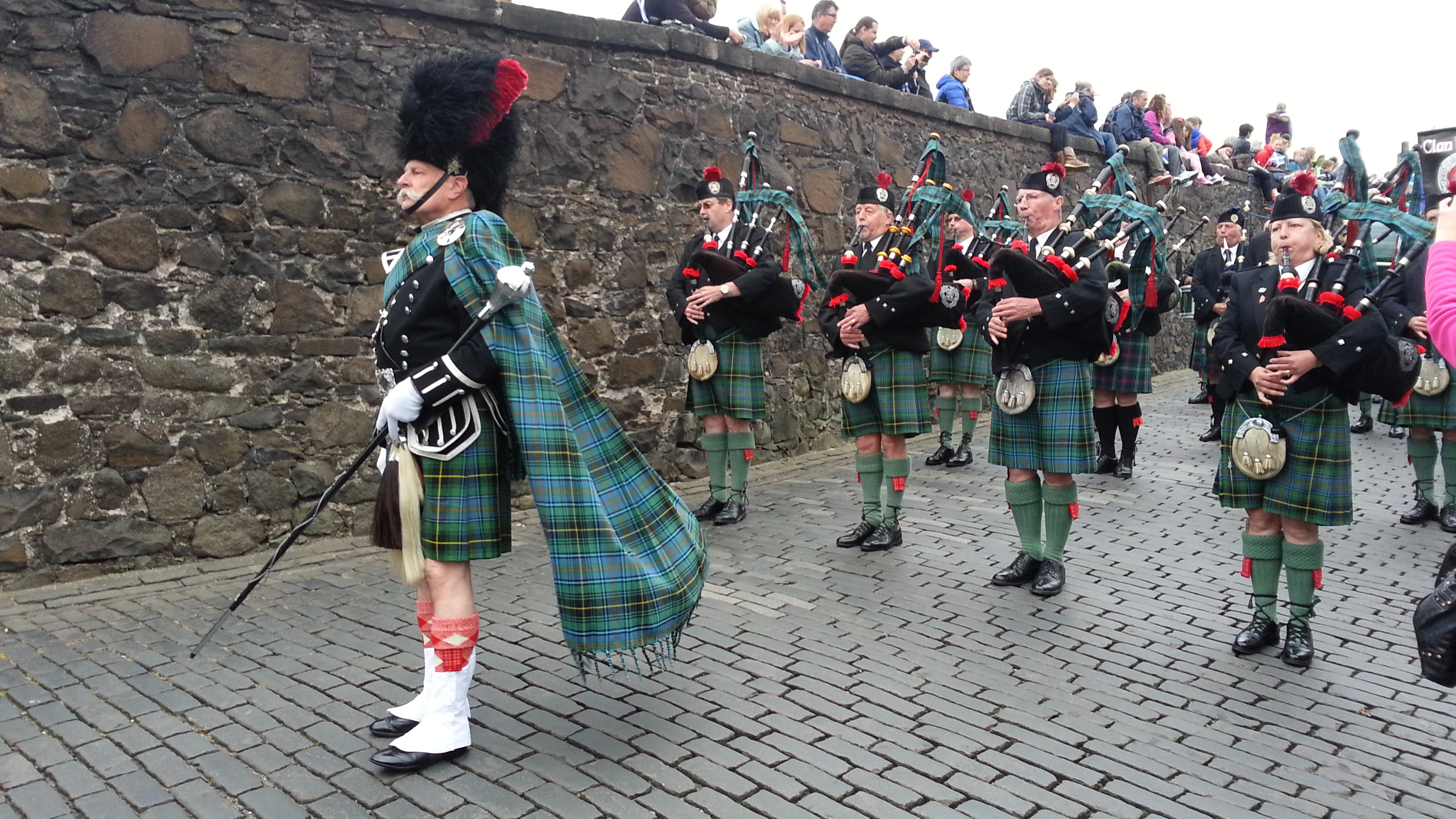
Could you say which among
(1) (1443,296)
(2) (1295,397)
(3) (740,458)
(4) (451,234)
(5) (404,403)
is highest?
(4) (451,234)

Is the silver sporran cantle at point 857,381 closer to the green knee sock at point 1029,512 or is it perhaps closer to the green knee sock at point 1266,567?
the green knee sock at point 1029,512

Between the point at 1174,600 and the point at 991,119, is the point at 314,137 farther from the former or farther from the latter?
the point at 991,119

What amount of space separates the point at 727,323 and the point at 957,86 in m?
6.82

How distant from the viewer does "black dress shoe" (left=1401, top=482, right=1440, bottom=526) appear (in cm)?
685

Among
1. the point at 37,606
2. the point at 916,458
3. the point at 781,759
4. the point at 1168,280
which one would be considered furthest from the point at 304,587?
the point at 1168,280

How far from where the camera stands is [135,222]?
5.42 meters

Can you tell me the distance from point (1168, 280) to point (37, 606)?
8.17 metres

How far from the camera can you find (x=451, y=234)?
3387 mm

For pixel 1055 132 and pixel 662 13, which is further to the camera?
pixel 1055 132

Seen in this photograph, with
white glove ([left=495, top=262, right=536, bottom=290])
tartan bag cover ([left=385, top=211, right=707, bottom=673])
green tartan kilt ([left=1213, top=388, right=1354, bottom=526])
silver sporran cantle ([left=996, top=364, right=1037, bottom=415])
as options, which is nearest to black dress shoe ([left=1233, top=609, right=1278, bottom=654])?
green tartan kilt ([left=1213, top=388, right=1354, bottom=526])

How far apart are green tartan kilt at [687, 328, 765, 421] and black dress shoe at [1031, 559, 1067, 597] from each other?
2034 millimetres

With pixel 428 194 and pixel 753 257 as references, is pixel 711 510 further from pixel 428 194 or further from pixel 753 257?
pixel 428 194

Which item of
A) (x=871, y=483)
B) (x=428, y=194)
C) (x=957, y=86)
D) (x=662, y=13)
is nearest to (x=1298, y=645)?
(x=871, y=483)

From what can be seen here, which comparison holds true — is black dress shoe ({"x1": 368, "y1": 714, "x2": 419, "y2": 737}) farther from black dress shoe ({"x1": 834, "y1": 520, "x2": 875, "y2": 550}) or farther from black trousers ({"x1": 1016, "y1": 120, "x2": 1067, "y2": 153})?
black trousers ({"x1": 1016, "y1": 120, "x2": 1067, "y2": 153})
